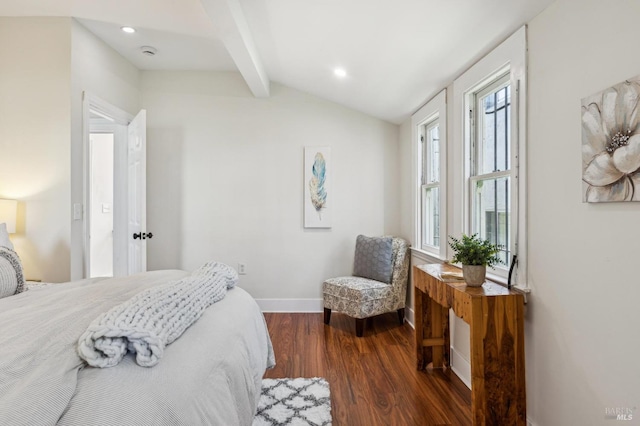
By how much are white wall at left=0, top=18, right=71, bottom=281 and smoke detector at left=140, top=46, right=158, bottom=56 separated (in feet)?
2.39

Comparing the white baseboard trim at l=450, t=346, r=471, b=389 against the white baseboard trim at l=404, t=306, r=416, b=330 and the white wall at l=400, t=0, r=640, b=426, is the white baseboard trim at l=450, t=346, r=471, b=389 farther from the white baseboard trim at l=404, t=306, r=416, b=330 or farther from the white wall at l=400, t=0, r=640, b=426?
the white baseboard trim at l=404, t=306, r=416, b=330

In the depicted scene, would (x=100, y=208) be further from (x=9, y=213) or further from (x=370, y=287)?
(x=370, y=287)

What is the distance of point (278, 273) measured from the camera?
3900 millimetres

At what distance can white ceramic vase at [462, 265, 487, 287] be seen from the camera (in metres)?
1.88

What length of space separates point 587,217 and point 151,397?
5.50 feet

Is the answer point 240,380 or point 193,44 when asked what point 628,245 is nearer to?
point 240,380

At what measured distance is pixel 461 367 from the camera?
2414mm

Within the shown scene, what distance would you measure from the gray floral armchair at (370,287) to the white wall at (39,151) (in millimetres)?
2290

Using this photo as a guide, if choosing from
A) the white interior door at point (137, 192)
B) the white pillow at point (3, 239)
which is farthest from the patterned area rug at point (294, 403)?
the white interior door at point (137, 192)

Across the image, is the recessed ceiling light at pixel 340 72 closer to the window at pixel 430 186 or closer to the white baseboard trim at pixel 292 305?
the window at pixel 430 186

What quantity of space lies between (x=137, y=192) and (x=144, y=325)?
9.06 ft

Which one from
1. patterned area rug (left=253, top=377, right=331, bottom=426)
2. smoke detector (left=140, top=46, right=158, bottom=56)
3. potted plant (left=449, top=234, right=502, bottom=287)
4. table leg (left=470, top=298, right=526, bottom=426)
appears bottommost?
patterned area rug (left=253, top=377, right=331, bottom=426)

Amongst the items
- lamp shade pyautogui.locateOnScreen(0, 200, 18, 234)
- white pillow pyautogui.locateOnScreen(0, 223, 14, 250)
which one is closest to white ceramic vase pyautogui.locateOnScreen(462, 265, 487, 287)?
white pillow pyautogui.locateOnScreen(0, 223, 14, 250)

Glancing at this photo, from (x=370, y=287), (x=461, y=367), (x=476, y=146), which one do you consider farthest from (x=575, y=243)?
(x=370, y=287)
